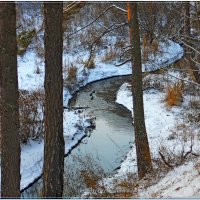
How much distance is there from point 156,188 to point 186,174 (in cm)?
53

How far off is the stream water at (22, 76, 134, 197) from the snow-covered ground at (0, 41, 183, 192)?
31cm

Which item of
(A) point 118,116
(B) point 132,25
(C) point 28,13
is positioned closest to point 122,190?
(B) point 132,25

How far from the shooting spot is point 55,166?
20.1 ft

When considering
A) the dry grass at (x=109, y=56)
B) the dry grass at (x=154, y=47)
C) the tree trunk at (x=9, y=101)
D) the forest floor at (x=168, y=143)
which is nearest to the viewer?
the tree trunk at (x=9, y=101)

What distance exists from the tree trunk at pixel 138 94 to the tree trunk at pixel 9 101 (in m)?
3.39

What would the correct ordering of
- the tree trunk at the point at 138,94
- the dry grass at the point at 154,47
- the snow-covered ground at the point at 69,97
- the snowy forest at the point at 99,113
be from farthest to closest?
the dry grass at the point at 154,47 < the snow-covered ground at the point at 69,97 < the tree trunk at the point at 138,94 < the snowy forest at the point at 99,113

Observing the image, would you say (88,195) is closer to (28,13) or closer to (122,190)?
(122,190)

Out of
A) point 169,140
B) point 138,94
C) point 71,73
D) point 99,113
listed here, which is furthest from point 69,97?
point 138,94

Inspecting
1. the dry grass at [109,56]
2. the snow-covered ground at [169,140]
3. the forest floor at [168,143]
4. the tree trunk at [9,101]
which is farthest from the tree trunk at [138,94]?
the dry grass at [109,56]

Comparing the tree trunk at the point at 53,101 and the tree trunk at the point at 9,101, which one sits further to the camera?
the tree trunk at the point at 53,101

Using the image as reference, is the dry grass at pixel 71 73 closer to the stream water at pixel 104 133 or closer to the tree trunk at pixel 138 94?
the stream water at pixel 104 133

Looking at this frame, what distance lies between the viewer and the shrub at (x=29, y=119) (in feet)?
37.0

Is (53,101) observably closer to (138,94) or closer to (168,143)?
(138,94)

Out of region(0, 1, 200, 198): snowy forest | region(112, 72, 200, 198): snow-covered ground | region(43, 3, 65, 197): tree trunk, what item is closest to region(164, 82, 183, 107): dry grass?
region(0, 1, 200, 198): snowy forest
